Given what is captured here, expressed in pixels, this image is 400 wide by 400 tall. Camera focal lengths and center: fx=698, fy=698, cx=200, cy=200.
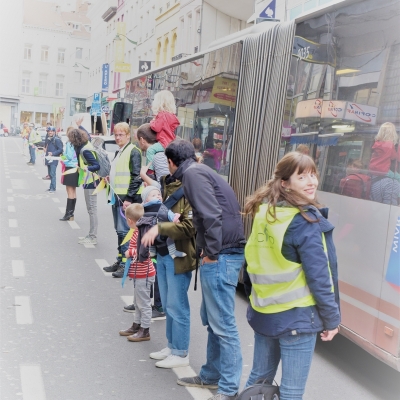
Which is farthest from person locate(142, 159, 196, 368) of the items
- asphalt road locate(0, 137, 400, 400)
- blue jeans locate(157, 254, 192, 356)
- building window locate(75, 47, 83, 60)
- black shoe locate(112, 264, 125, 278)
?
building window locate(75, 47, 83, 60)

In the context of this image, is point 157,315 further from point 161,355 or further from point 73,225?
point 73,225

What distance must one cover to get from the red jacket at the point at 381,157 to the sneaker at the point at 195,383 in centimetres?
196

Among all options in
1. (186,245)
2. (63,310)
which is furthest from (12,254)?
(186,245)

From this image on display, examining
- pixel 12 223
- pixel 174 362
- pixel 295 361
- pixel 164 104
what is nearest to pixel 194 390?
pixel 174 362

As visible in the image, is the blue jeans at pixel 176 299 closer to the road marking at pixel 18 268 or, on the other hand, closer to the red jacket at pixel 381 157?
the red jacket at pixel 381 157

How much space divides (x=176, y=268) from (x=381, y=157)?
1.69 m

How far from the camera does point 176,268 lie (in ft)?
17.0

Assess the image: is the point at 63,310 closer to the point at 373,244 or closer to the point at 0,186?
the point at 373,244

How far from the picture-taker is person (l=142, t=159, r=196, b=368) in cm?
504

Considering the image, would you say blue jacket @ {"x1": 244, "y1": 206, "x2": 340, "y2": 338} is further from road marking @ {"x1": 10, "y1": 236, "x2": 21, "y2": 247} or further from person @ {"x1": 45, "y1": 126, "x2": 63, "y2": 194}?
person @ {"x1": 45, "y1": 126, "x2": 63, "y2": 194}

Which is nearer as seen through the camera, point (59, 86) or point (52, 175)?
point (52, 175)

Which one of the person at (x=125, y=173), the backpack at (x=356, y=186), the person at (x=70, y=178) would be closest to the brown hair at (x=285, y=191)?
the backpack at (x=356, y=186)

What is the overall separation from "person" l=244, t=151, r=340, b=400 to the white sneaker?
1.99m

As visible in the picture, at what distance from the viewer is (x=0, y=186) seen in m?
20.2
